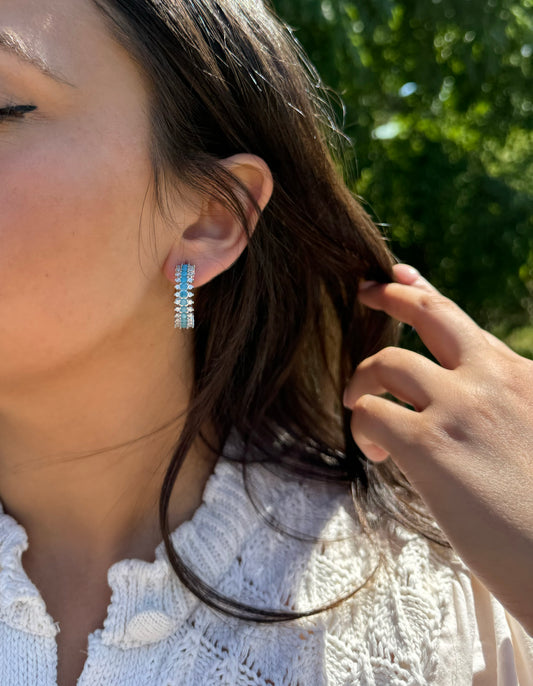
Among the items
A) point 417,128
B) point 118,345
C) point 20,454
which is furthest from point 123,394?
point 417,128

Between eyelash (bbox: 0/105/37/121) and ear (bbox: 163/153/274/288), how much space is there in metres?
0.44

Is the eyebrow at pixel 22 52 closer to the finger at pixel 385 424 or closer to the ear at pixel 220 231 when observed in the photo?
the ear at pixel 220 231

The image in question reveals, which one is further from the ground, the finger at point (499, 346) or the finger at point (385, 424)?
the finger at point (499, 346)

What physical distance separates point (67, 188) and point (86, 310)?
0.85 ft

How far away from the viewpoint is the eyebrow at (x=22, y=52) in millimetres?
1402

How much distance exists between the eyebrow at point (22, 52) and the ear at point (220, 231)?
451mm

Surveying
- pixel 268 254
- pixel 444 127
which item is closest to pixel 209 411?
pixel 268 254

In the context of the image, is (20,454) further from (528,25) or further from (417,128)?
(417,128)

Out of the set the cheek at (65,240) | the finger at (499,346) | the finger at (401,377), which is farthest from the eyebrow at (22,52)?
the finger at (499,346)

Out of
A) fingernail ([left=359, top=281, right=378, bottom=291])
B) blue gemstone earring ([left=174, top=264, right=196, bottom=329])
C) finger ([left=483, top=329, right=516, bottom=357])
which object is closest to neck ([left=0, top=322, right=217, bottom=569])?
blue gemstone earring ([left=174, top=264, right=196, bottom=329])

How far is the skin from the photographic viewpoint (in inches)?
56.3

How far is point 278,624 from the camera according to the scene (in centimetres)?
159

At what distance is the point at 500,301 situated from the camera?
14.5 feet

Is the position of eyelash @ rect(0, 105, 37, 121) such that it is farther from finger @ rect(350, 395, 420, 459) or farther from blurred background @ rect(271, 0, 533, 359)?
blurred background @ rect(271, 0, 533, 359)
